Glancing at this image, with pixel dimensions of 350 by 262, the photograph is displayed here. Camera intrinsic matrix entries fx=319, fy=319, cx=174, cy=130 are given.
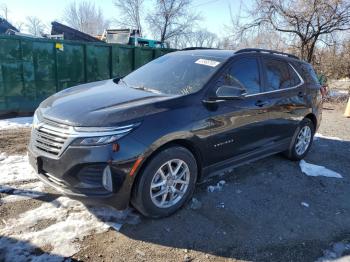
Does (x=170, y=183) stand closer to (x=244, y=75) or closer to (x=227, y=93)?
(x=227, y=93)

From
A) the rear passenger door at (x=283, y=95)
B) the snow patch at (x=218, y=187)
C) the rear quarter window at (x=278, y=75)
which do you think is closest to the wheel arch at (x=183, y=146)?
the snow patch at (x=218, y=187)

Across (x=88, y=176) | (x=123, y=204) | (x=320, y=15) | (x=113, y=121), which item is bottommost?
(x=123, y=204)

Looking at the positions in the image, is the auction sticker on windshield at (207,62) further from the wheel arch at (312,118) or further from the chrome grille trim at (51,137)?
the wheel arch at (312,118)

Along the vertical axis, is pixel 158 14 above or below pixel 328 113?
above

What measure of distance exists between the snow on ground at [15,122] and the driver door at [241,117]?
16.0 feet

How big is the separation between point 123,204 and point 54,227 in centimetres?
75

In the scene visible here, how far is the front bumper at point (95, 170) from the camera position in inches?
113

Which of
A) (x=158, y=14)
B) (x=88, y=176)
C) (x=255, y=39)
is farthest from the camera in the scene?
(x=158, y=14)

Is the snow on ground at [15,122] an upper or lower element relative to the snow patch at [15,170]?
upper

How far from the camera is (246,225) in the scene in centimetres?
350

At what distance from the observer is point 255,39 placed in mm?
17891

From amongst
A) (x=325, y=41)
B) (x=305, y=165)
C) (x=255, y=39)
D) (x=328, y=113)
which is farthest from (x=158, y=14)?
(x=305, y=165)

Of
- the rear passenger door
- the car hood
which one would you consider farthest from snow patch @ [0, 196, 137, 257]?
the rear passenger door

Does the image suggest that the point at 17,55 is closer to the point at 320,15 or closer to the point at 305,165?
the point at 305,165
